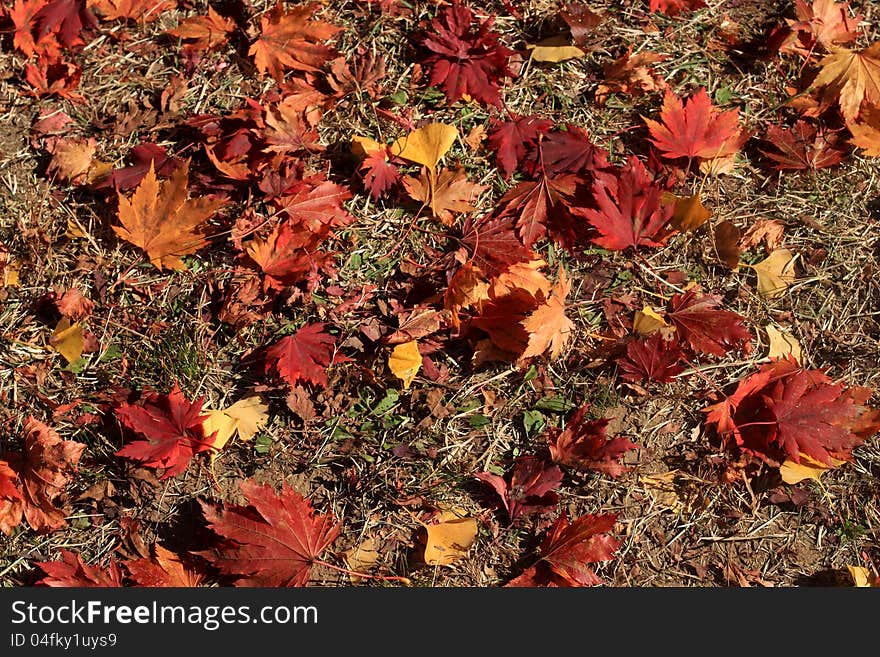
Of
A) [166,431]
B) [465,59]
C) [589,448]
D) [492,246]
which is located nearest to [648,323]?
[589,448]

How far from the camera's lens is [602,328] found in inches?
102

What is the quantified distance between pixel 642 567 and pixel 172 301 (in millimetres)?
1726

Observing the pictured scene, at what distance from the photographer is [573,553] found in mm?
2346

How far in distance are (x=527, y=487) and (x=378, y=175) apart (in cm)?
116

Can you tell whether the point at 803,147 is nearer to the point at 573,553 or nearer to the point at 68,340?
the point at 573,553

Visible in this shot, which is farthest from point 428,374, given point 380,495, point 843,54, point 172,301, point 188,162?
point 843,54

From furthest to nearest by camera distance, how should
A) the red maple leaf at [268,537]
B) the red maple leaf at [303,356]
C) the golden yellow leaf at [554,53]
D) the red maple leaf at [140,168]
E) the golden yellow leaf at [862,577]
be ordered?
the golden yellow leaf at [554,53]
the red maple leaf at [140,168]
the red maple leaf at [303,356]
the golden yellow leaf at [862,577]
the red maple leaf at [268,537]

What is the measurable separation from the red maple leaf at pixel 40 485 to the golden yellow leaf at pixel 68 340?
27 centimetres

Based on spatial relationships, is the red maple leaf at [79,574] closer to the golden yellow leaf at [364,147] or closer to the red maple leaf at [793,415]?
the golden yellow leaf at [364,147]

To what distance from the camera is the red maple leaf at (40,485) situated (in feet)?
7.80

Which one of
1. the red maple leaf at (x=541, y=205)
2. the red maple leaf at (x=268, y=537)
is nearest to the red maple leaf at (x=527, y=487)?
the red maple leaf at (x=268, y=537)

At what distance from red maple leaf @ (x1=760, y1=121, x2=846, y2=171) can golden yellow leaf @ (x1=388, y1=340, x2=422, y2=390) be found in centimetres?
145

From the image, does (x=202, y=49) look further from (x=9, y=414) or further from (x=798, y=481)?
(x=798, y=481)

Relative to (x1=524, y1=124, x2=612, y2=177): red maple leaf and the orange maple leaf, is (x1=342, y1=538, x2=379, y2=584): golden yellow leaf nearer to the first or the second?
the orange maple leaf
